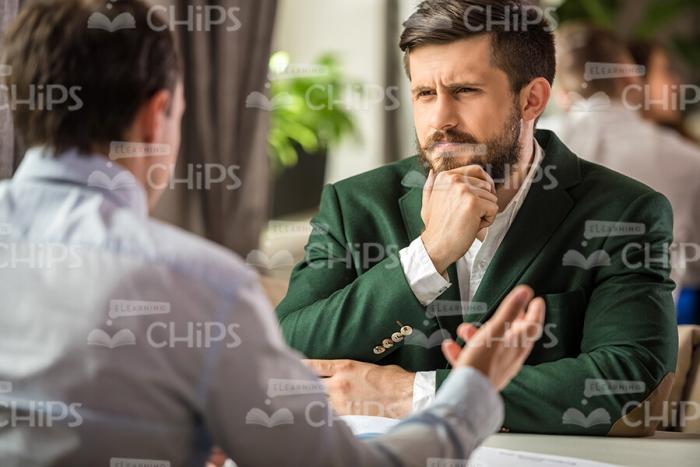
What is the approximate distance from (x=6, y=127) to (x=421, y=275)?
0.88m

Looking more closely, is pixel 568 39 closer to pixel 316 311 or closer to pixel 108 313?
pixel 316 311

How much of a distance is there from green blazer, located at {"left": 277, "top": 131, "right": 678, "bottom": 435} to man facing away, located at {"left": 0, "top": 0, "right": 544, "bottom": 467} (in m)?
0.54

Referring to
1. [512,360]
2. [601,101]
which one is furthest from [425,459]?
[601,101]

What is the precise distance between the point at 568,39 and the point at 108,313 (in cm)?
267

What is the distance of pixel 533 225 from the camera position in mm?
1742

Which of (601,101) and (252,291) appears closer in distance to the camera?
(252,291)

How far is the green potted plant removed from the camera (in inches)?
146

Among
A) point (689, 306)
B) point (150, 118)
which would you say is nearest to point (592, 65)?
point (689, 306)

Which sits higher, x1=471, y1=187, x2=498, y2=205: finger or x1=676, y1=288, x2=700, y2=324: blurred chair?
x1=471, y1=187, x2=498, y2=205: finger

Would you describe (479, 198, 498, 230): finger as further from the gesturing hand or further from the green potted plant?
the green potted plant

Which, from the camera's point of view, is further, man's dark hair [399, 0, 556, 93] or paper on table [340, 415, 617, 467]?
man's dark hair [399, 0, 556, 93]

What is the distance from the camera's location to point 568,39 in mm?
3361

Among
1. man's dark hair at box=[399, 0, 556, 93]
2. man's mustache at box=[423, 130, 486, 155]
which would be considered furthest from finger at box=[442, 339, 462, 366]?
man's dark hair at box=[399, 0, 556, 93]

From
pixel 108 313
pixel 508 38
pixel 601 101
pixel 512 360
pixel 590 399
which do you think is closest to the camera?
pixel 108 313
